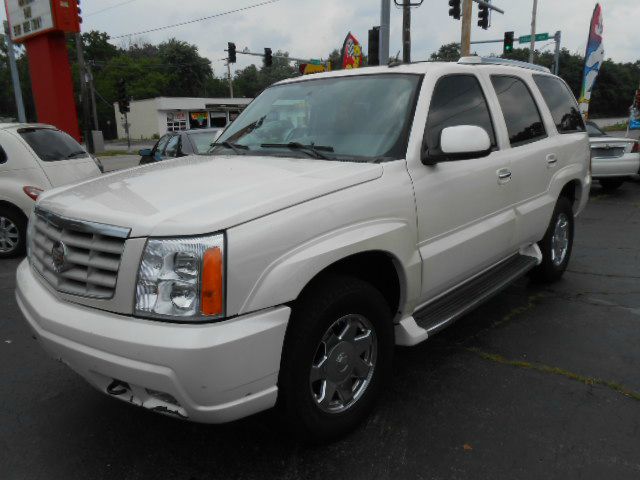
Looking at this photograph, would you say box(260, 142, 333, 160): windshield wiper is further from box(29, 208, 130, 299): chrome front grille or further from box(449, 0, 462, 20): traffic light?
box(449, 0, 462, 20): traffic light

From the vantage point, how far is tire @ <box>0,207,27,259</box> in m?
6.79

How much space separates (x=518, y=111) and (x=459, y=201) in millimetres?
1368

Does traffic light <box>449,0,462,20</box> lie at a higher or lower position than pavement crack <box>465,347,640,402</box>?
higher

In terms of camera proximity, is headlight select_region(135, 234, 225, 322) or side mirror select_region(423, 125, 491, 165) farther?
side mirror select_region(423, 125, 491, 165)

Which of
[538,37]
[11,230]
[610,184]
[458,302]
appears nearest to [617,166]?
[610,184]

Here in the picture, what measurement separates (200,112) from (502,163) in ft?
191

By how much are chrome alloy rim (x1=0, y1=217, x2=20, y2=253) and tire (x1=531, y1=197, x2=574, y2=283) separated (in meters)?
6.22

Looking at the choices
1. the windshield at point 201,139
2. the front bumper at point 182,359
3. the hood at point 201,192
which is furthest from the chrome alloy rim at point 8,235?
the front bumper at point 182,359

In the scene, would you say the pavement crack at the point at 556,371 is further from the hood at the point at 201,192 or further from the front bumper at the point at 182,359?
the front bumper at the point at 182,359

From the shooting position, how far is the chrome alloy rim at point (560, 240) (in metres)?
4.88

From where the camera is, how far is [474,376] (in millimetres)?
3363

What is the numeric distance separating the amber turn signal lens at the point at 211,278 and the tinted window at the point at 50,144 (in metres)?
5.92

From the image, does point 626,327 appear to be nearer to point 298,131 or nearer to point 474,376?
point 474,376

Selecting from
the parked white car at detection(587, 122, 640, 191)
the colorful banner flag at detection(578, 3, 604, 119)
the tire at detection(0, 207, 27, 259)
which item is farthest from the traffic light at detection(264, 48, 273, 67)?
the tire at detection(0, 207, 27, 259)
